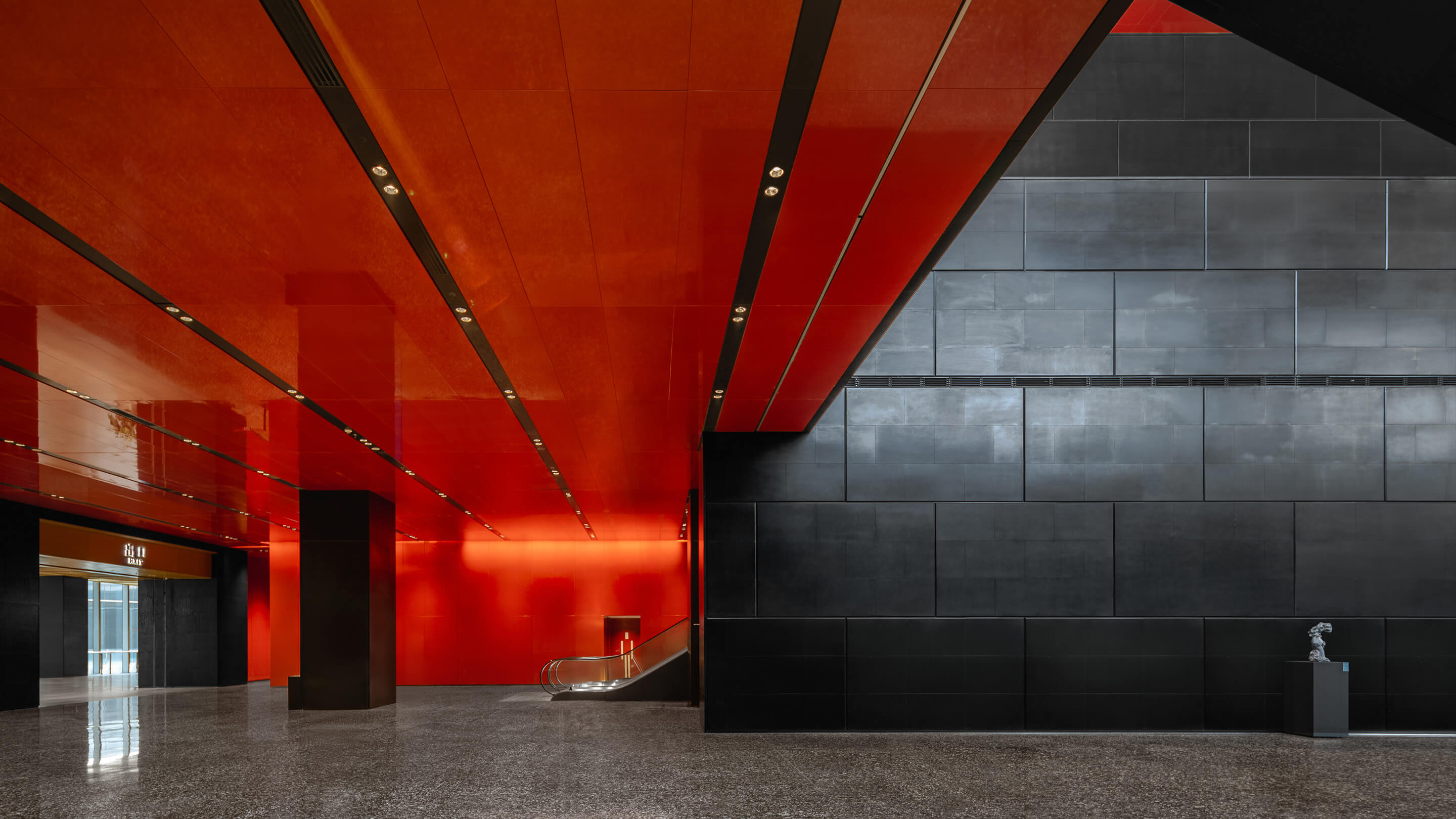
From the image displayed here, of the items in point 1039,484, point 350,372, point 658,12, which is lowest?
point 1039,484

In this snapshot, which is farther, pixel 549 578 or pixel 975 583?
pixel 549 578

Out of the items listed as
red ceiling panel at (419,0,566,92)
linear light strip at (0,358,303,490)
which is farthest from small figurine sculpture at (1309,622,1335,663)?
linear light strip at (0,358,303,490)

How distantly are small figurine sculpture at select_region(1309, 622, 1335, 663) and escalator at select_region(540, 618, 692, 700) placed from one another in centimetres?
1186

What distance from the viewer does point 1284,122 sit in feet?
47.0

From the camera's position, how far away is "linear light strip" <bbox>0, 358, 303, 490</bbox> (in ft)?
33.4

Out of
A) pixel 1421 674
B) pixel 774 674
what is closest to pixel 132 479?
pixel 774 674

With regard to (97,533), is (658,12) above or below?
above

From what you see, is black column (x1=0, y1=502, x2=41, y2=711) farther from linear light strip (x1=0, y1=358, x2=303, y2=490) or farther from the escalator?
the escalator

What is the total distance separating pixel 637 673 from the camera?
22.0 m

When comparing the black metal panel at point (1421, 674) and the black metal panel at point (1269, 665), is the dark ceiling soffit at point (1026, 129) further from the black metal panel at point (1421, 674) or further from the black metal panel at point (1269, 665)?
the black metal panel at point (1421, 674)

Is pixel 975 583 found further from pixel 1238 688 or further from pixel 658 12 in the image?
pixel 658 12

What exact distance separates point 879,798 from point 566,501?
13924 millimetres

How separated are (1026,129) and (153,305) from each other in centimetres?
690

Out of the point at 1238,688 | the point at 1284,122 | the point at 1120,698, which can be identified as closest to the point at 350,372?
the point at 1120,698
